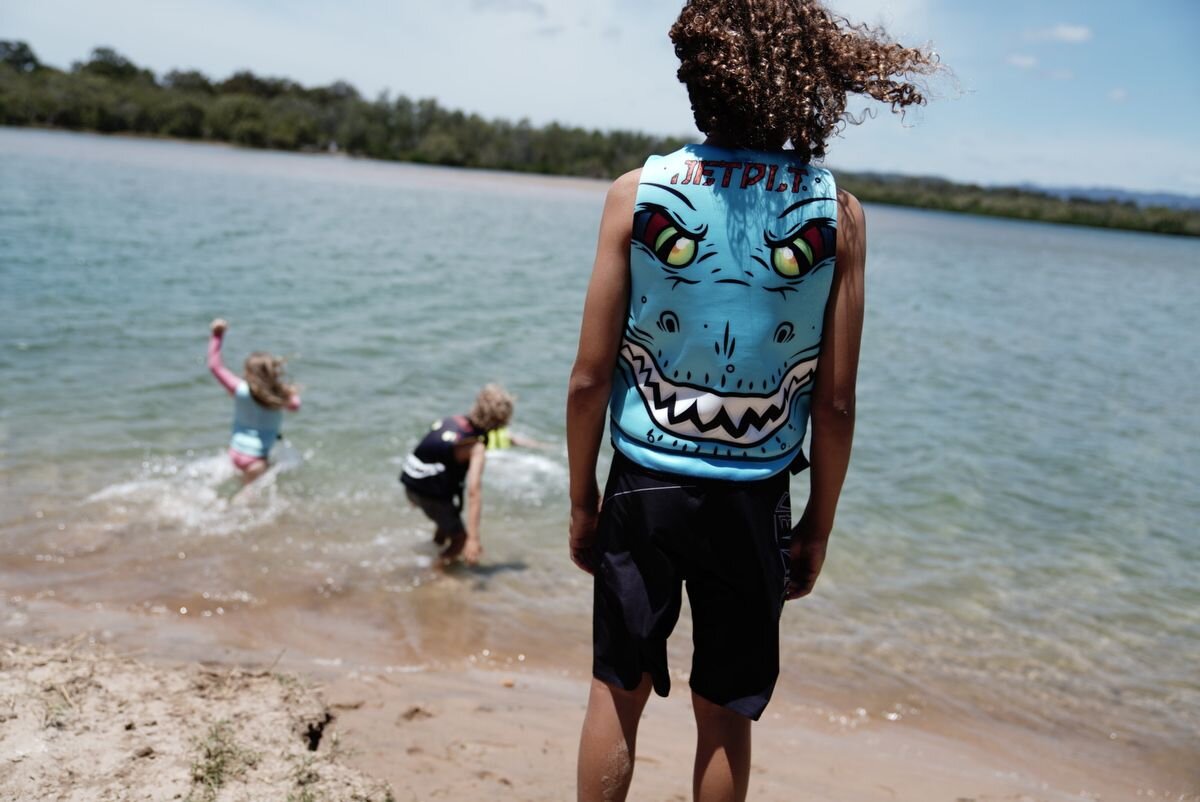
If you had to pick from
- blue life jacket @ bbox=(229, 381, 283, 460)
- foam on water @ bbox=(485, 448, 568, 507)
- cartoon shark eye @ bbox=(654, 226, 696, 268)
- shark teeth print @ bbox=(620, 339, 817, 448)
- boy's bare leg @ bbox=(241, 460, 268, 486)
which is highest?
cartoon shark eye @ bbox=(654, 226, 696, 268)

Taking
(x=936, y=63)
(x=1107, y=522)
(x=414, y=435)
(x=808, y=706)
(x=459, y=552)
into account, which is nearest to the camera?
(x=936, y=63)

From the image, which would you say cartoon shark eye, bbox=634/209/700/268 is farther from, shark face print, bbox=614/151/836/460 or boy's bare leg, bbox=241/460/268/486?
boy's bare leg, bbox=241/460/268/486

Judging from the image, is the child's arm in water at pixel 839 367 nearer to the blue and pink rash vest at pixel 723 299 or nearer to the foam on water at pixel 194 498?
the blue and pink rash vest at pixel 723 299

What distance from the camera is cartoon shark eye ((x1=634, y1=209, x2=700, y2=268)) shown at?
212 centimetres

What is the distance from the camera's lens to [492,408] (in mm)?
6258

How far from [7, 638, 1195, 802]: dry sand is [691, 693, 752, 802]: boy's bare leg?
1217mm

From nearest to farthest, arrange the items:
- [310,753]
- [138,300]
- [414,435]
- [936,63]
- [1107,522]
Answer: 1. [936,63]
2. [310,753]
3. [1107,522]
4. [414,435]
5. [138,300]

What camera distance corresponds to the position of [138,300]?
1438cm

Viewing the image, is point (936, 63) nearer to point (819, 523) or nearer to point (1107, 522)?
point (819, 523)

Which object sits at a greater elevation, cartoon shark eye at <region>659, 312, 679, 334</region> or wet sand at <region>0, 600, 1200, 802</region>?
cartoon shark eye at <region>659, 312, 679, 334</region>

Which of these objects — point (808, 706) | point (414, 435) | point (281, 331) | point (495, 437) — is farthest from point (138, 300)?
point (808, 706)

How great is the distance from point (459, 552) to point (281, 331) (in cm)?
801

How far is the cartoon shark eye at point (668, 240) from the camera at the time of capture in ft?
6.95

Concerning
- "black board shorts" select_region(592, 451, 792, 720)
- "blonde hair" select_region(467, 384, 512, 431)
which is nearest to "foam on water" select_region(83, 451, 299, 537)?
"blonde hair" select_region(467, 384, 512, 431)
